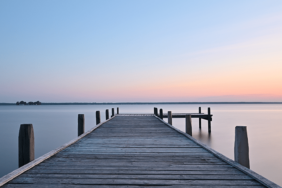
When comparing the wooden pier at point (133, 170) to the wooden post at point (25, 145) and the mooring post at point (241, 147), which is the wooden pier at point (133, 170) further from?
the wooden post at point (25, 145)

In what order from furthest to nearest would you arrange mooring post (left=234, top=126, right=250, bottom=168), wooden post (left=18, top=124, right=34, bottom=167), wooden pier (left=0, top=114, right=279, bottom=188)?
1. wooden post (left=18, top=124, right=34, bottom=167)
2. mooring post (left=234, top=126, right=250, bottom=168)
3. wooden pier (left=0, top=114, right=279, bottom=188)

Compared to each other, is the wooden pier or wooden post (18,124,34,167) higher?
wooden post (18,124,34,167)

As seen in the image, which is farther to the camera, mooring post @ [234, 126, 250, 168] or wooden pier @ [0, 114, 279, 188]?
mooring post @ [234, 126, 250, 168]

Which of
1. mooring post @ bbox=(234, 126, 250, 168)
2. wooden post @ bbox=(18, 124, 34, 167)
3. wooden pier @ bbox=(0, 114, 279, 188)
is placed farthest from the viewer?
wooden post @ bbox=(18, 124, 34, 167)

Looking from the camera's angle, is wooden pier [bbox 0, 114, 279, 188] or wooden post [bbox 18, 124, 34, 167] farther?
wooden post [bbox 18, 124, 34, 167]

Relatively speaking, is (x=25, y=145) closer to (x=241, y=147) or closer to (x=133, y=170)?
(x=133, y=170)

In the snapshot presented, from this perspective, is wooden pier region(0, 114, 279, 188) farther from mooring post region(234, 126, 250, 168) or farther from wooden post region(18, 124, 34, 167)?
wooden post region(18, 124, 34, 167)

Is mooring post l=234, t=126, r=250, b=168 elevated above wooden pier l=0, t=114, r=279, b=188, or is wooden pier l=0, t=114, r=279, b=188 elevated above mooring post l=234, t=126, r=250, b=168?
mooring post l=234, t=126, r=250, b=168

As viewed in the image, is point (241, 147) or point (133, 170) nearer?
point (133, 170)

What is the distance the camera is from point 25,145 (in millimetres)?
4289

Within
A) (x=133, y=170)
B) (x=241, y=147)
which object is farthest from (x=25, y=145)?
(x=241, y=147)

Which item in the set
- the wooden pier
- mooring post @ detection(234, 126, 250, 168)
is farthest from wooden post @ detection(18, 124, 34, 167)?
mooring post @ detection(234, 126, 250, 168)

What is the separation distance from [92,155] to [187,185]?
2.30 m

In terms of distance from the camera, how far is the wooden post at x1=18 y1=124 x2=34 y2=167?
4.25m
